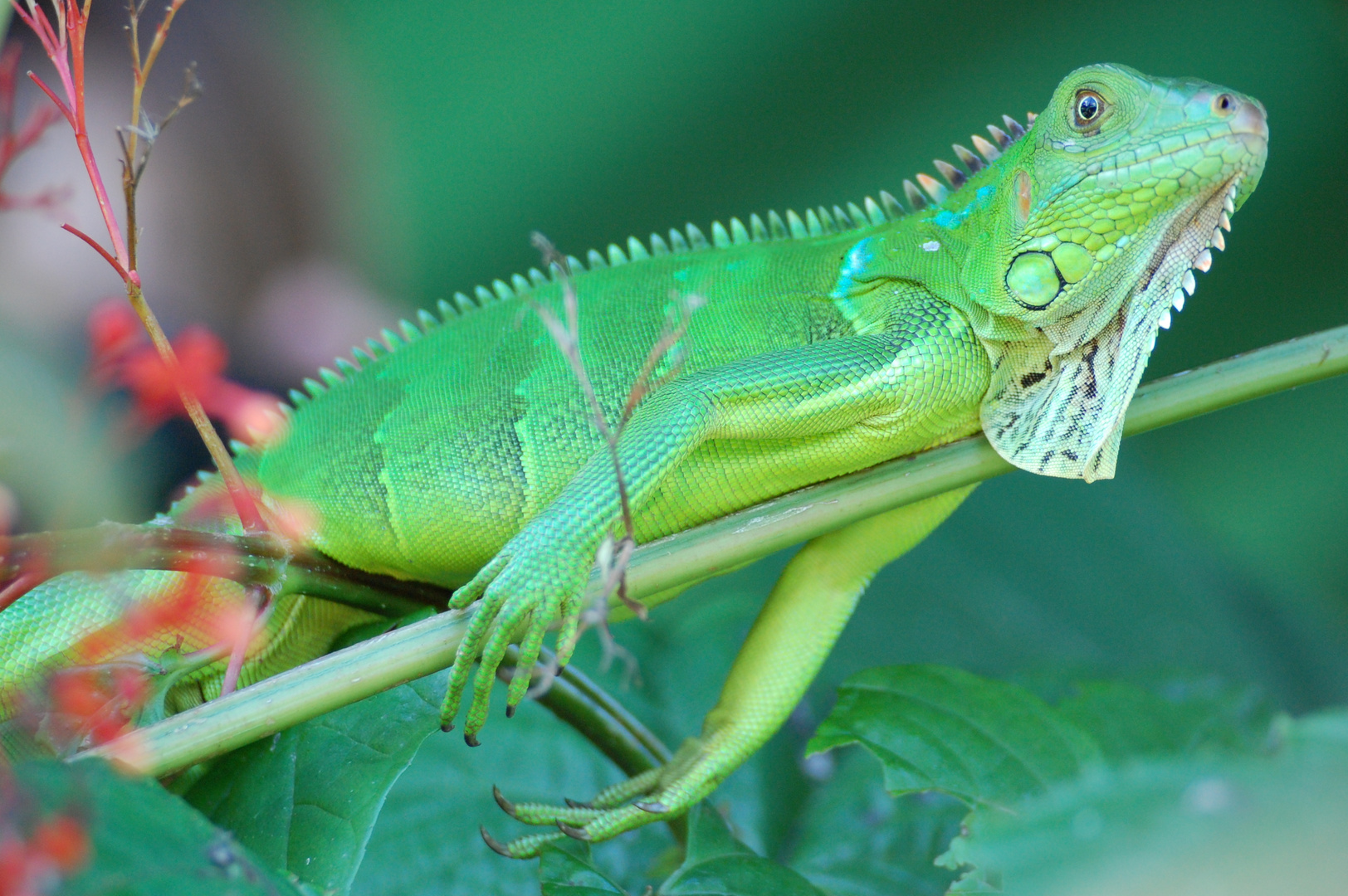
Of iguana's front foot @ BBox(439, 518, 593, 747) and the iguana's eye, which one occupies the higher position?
the iguana's eye

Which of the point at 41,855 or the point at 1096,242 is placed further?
the point at 1096,242

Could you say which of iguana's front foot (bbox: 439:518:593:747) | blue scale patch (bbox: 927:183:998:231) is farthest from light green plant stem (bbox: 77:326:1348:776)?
blue scale patch (bbox: 927:183:998:231)

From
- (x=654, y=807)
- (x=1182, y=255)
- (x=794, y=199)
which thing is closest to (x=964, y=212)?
(x=1182, y=255)

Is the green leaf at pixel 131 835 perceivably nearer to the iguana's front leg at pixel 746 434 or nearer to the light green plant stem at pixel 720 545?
the light green plant stem at pixel 720 545

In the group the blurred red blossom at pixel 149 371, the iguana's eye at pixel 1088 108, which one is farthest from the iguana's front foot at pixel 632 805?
the iguana's eye at pixel 1088 108

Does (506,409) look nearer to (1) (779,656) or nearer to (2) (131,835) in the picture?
(1) (779,656)

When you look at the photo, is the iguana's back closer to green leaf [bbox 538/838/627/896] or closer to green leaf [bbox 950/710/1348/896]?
green leaf [bbox 538/838/627/896]
